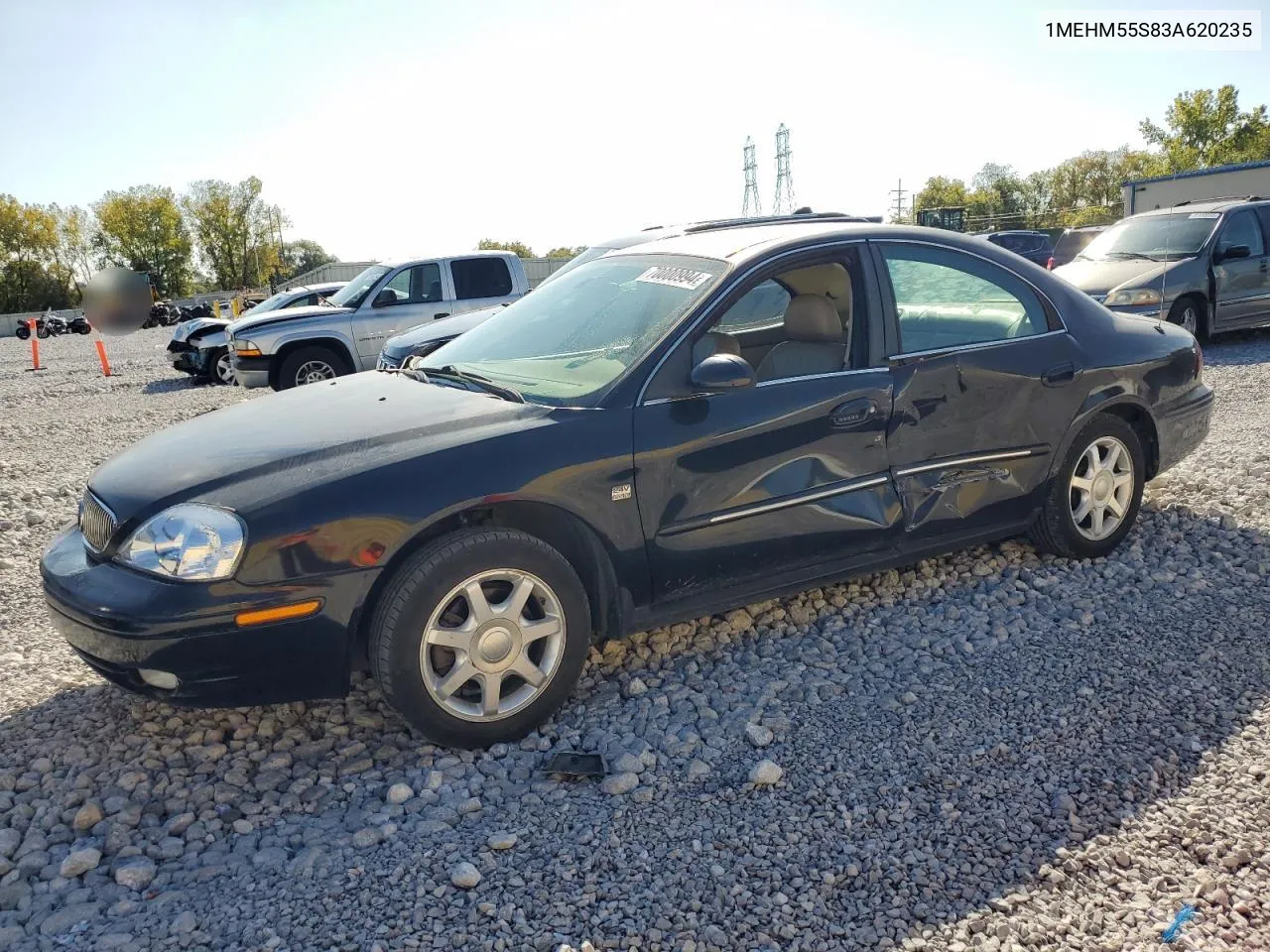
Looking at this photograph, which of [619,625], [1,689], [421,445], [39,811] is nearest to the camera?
[39,811]

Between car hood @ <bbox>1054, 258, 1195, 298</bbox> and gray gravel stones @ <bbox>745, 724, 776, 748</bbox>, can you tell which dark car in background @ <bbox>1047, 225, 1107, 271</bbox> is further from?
gray gravel stones @ <bbox>745, 724, 776, 748</bbox>

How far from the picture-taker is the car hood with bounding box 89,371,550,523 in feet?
10.3

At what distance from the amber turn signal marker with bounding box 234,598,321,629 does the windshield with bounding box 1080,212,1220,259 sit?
1119cm

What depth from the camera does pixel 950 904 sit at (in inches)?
98.3

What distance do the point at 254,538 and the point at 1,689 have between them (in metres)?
1.79

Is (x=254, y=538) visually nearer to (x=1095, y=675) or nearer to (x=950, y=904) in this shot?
(x=950, y=904)

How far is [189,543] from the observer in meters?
3.00

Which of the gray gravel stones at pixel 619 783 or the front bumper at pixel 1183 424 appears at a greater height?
the front bumper at pixel 1183 424

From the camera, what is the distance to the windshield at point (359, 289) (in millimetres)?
12500

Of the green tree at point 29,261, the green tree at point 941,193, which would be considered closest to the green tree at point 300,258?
the green tree at point 29,261

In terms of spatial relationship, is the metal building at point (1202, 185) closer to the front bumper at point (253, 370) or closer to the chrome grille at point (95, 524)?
the front bumper at point (253, 370)

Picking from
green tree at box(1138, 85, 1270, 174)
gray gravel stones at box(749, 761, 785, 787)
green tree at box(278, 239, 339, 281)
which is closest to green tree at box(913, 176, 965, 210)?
green tree at box(1138, 85, 1270, 174)

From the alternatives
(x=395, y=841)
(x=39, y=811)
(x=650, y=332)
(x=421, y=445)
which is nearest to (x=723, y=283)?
(x=650, y=332)

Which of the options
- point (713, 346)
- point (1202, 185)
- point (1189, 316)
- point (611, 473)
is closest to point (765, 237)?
point (713, 346)
